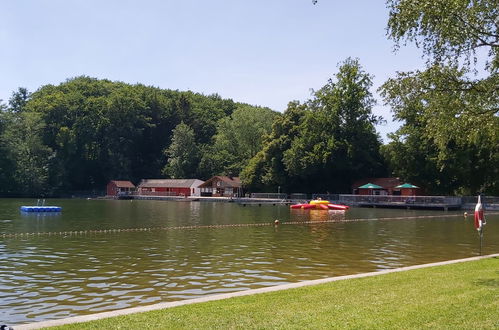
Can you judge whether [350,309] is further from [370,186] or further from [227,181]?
[227,181]

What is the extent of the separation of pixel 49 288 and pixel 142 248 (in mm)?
9746

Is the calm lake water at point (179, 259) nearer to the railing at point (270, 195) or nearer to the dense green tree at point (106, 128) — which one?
the railing at point (270, 195)

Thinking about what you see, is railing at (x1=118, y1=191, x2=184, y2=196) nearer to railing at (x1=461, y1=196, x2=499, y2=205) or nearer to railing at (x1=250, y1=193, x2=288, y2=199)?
railing at (x1=250, y1=193, x2=288, y2=199)

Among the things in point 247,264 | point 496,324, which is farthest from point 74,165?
point 496,324

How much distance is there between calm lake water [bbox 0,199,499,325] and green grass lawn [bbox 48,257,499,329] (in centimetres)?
382

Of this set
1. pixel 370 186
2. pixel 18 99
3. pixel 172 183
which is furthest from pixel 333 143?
pixel 18 99

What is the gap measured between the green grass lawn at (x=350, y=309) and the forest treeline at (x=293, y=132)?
7892 millimetres

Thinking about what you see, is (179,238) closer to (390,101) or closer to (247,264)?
(247,264)

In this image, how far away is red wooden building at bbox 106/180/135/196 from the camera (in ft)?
378

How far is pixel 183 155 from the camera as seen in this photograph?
117250 millimetres

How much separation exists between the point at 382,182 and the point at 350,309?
7242cm

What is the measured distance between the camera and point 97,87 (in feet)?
448

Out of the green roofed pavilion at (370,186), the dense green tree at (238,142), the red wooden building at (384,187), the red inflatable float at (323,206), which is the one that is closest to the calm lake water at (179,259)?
the red inflatable float at (323,206)

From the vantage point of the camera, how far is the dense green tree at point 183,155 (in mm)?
116562
